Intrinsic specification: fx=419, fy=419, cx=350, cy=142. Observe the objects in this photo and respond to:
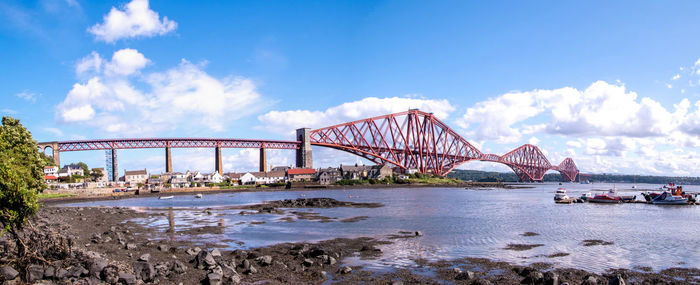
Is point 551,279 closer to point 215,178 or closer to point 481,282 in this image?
point 481,282

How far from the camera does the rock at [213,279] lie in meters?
13.6

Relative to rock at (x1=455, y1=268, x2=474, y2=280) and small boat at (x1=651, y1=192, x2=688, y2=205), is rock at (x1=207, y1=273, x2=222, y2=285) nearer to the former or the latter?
rock at (x1=455, y1=268, x2=474, y2=280)

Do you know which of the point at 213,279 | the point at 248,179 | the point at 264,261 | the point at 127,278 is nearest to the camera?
the point at 127,278

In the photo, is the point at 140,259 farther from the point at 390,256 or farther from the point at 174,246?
the point at 390,256

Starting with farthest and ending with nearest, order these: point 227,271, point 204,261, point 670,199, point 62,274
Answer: point 670,199 < point 204,261 < point 227,271 < point 62,274

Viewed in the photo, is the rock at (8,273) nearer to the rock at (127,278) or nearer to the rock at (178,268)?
the rock at (127,278)

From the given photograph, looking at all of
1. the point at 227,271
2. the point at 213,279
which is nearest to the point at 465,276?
the point at 227,271

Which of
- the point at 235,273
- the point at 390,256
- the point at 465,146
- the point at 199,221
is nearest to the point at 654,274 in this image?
the point at 390,256

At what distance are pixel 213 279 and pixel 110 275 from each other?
123 inches

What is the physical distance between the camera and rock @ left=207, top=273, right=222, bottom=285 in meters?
13.6

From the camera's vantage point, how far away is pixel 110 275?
13.2 m

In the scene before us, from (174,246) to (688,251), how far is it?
83.8 ft

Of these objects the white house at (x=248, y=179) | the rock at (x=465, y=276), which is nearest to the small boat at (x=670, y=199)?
the rock at (x=465, y=276)

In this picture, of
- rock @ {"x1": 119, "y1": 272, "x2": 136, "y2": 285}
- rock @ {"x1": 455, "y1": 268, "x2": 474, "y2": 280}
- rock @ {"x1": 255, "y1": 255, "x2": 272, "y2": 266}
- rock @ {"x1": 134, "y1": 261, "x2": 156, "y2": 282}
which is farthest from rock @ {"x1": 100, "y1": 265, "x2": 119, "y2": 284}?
rock @ {"x1": 455, "y1": 268, "x2": 474, "y2": 280}
